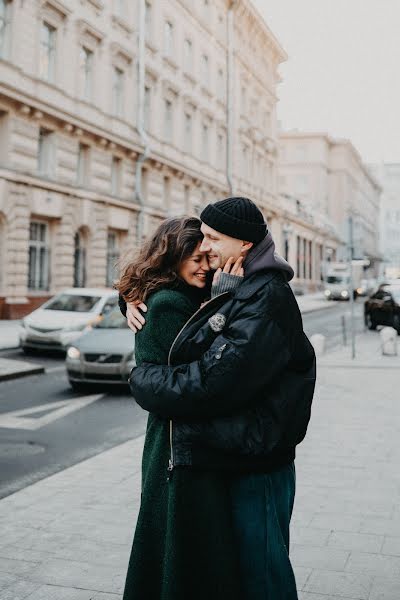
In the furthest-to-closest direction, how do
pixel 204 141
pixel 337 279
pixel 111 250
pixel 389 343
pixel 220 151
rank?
pixel 337 279 < pixel 220 151 < pixel 204 141 < pixel 111 250 < pixel 389 343

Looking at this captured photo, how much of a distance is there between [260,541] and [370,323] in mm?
24726

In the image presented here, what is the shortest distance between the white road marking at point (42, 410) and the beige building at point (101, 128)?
768 centimetres

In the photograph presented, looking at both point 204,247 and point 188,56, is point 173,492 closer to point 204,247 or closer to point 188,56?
point 204,247

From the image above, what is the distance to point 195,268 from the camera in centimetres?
269

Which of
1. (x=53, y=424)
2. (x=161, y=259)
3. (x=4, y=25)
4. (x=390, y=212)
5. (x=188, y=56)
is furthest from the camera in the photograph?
(x=390, y=212)

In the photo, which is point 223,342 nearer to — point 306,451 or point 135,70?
point 306,451

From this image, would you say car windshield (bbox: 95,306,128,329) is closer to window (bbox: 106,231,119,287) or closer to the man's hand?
the man's hand

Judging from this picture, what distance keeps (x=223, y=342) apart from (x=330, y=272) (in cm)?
5397

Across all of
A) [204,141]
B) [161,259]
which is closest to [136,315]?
[161,259]

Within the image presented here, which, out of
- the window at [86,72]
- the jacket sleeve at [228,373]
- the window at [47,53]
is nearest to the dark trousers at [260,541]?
the jacket sleeve at [228,373]

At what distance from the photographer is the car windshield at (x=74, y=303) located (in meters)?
16.6

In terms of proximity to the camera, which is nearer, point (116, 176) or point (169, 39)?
point (116, 176)

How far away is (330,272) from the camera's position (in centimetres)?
5538

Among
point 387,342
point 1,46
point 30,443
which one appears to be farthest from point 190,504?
point 1,46
